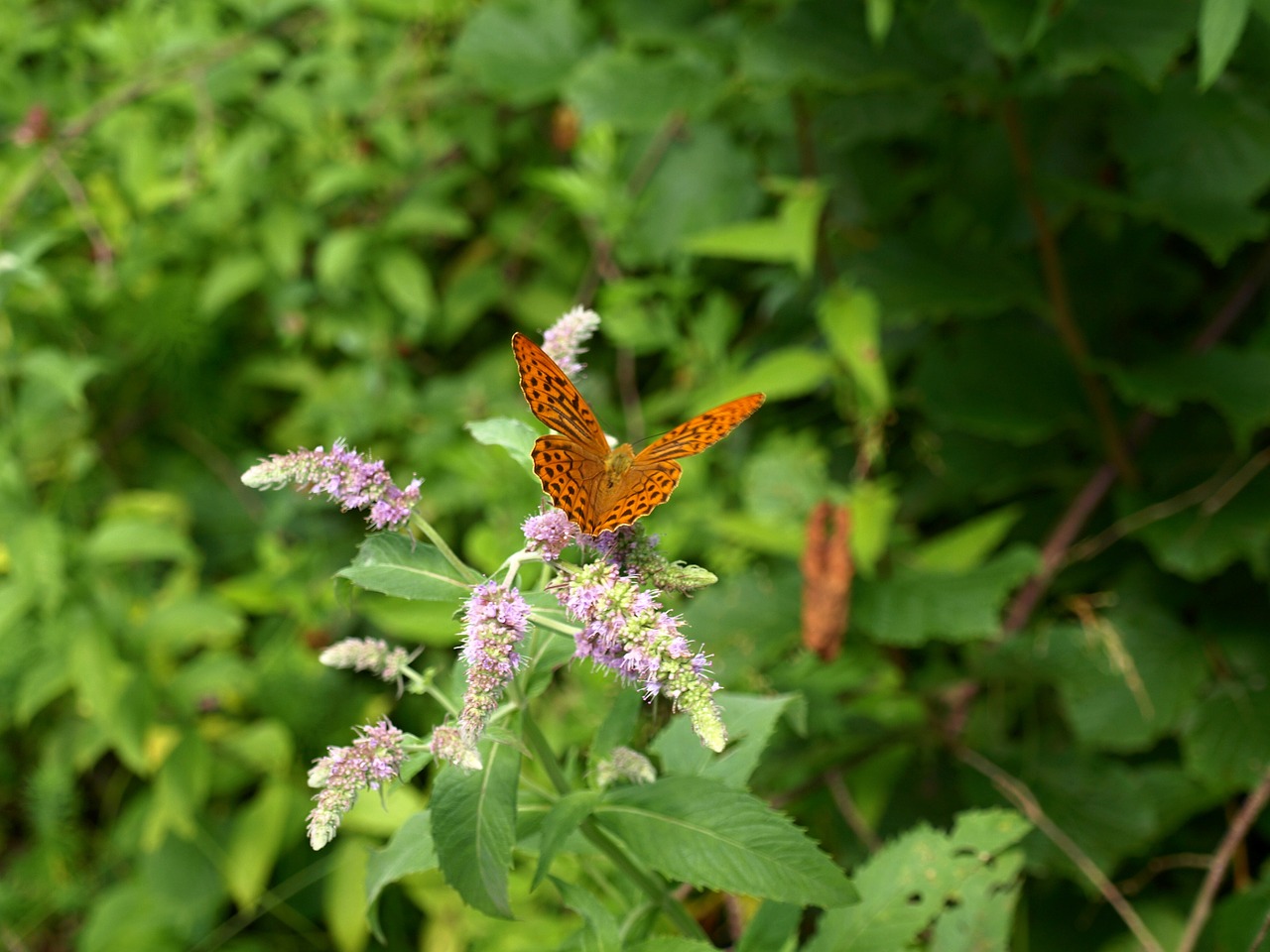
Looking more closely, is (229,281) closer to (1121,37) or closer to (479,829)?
(1121,37)

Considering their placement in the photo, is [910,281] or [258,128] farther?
[258,128]

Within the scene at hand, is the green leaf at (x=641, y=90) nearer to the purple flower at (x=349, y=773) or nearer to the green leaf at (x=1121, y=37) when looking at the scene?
the green leaf at (x=1121, y=37)

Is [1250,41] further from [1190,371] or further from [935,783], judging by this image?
[935,783]

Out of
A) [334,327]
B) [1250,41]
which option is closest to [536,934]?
[334,327]

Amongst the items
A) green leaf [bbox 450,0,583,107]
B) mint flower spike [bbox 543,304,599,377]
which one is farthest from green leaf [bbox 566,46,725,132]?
mint flower spike [bbox 543,304,599,377]

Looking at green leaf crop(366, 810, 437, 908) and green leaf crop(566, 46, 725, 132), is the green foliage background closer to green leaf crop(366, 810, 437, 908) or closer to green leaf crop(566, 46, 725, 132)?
green leaf crop(566, 46, 725, 132)


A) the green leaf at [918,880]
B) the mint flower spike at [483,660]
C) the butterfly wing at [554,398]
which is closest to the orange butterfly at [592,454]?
the butterfly wing at [554,398]

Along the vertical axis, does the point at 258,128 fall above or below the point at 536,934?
above
